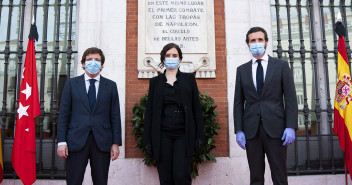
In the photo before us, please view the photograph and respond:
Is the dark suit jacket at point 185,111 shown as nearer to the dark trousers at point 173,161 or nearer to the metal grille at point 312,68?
the dark trousers at point 173,161

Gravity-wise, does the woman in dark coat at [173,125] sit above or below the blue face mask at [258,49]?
below

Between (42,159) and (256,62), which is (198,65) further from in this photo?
(42,159)

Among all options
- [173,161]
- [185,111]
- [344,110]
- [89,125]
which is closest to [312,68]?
[344,110]

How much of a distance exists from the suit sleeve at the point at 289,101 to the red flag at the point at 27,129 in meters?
3.76

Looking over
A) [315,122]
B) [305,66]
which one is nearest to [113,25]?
[305,66]

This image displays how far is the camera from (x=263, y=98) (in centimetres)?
333

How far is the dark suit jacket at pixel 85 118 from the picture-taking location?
3445 millimetres

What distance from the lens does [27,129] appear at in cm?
493

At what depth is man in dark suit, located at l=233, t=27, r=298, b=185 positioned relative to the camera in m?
3.22

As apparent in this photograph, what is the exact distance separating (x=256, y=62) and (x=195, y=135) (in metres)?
1.07

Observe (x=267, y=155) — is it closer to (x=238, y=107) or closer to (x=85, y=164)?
(x=238, y=107)

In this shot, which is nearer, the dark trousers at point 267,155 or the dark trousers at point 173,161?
the dark trousers at point 267,155

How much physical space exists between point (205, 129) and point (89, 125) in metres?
2.09

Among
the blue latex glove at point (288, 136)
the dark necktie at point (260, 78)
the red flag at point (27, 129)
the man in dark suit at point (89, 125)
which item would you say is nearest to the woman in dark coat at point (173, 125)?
the man in dark suit at point (89, 125)
